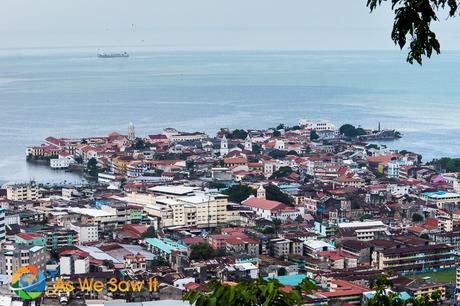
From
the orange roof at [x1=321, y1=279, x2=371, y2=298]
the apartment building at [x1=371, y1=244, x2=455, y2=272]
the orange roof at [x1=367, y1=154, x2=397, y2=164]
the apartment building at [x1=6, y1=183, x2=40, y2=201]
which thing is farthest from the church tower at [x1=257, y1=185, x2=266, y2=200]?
the orange roof at [x1=321, y1=279, x2=371, y2=298]

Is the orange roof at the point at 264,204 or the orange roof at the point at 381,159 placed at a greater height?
the orange roof at the point at 381,159

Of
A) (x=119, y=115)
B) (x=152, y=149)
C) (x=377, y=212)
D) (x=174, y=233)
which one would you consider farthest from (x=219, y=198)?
(x=119, y=115)

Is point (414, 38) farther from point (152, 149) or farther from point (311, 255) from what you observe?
point (152, 149)

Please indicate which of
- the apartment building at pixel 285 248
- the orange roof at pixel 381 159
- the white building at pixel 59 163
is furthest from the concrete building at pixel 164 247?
the white building at pixel 59 163

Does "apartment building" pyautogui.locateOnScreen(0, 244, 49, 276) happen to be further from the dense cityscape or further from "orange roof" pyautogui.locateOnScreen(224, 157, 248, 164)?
"orange roof" pyautogui.locateOnScreen(224, 157, 248, 164)

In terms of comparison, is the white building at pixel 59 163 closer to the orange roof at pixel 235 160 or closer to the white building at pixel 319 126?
the orange roof at pixel 235 160

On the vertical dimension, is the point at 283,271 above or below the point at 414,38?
below
